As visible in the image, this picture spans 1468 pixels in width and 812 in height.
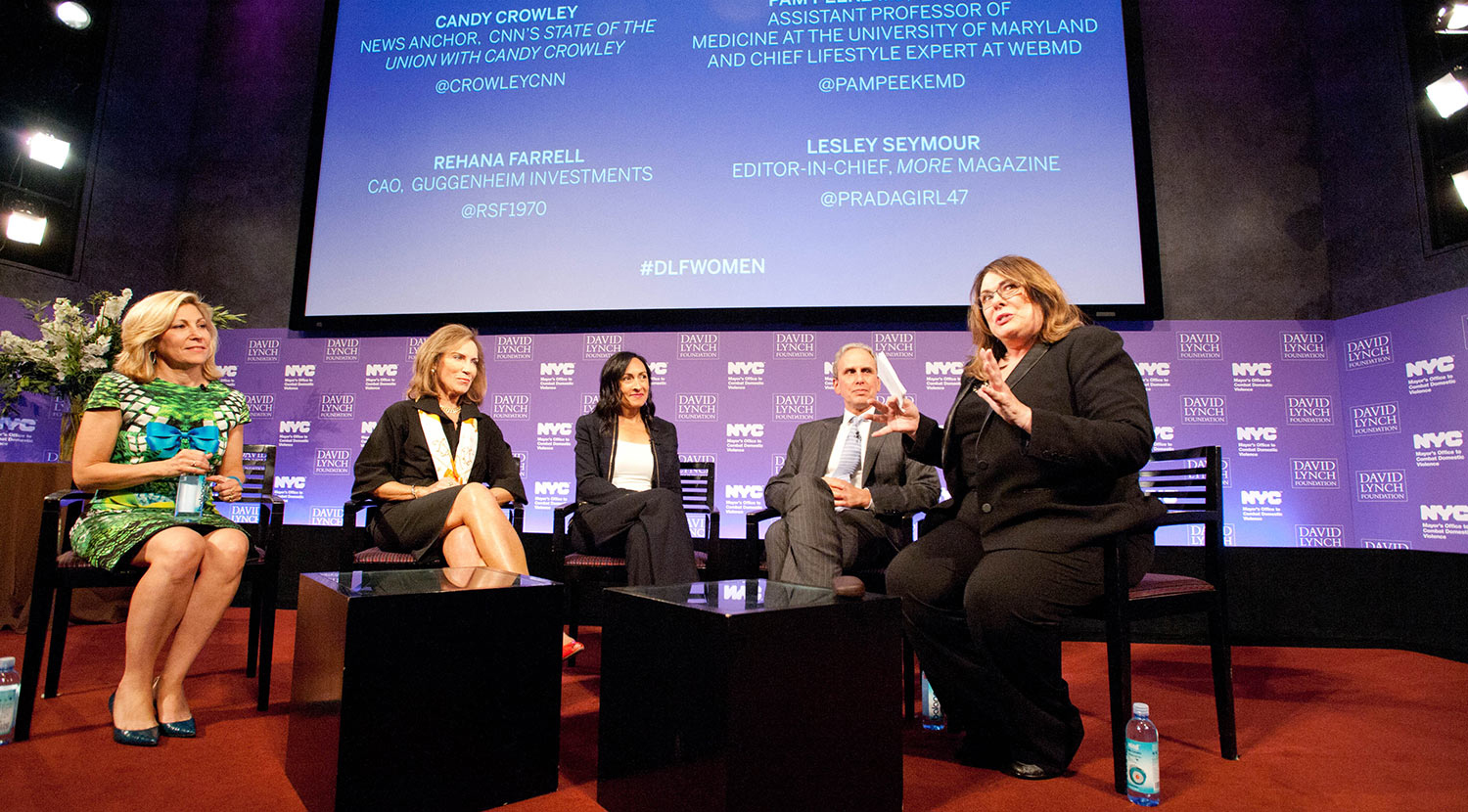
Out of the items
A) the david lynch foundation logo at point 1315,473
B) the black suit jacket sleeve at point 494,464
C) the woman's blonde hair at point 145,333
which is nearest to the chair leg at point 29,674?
the woman's blonde hair at point 145,333

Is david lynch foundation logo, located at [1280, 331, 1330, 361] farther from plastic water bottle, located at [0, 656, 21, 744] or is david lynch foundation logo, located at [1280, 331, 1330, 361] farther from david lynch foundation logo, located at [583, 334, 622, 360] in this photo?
plastic water bottle, located at [0, 656, 21, 744]

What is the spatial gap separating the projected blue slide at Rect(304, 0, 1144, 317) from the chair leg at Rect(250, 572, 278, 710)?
2144 mm

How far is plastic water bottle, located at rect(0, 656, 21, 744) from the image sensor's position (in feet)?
Answer: 6.14

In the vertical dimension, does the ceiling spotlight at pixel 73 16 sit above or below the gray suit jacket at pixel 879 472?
above

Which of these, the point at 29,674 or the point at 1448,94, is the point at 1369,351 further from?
the point at 29,674

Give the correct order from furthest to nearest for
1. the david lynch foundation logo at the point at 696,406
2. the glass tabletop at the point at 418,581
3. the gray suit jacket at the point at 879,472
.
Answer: the david lynch foundation logo at the point at 696,406 → the gray suit jacket at the point at 879,472 → the glass tabletop at the point at 418,581

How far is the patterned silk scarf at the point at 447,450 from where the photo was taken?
2.83 meters

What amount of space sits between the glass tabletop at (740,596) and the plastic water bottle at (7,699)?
1.61m

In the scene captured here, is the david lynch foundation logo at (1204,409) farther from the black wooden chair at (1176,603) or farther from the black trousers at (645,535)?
the black trousers at (645,535)

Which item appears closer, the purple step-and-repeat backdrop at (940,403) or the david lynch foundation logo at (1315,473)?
the purple step-and-repeat backdrop at (940,403)

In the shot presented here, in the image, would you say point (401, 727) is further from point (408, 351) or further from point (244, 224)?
point (244, 224)

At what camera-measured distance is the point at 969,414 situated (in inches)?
81.5

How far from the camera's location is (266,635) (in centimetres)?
229

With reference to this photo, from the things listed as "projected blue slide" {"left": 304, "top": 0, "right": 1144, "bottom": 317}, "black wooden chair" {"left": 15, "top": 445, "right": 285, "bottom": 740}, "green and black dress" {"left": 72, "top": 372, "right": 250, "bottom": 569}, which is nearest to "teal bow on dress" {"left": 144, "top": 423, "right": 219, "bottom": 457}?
"green and black dress" {"left": 72, "top": 372, "right": 250, "bottom": 569}
